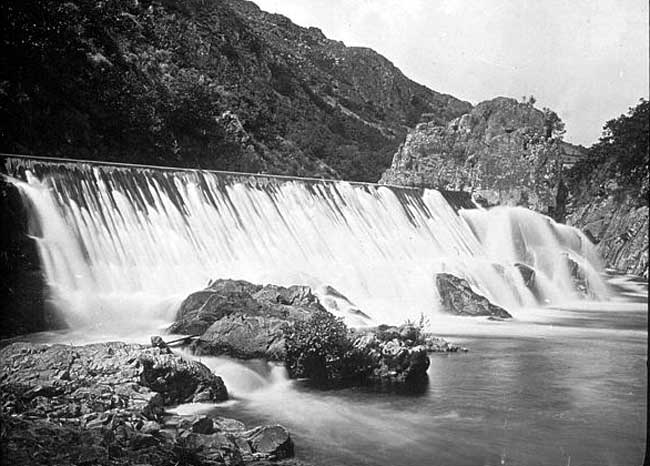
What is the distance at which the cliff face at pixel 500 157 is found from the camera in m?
7.32

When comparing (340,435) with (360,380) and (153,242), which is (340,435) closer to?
(360,380)

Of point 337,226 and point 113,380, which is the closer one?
point 113,380

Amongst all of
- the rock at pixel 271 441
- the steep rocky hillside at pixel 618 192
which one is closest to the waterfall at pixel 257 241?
the steep rocky hillside at pixel 618 192

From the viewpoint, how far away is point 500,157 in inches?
374

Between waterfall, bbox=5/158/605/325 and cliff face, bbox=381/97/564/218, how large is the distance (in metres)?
0.44

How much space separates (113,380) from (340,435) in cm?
122

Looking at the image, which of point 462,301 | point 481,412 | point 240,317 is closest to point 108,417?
point 240,317

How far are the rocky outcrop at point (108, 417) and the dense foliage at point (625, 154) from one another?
3509mm

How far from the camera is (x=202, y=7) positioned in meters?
11.1

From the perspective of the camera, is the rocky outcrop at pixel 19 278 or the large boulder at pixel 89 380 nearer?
the large boulder at pixel 89 380

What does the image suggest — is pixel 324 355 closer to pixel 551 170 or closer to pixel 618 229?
pixel 618 229

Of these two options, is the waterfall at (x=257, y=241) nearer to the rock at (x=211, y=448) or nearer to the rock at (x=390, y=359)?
the rock at (x=390, y=359)

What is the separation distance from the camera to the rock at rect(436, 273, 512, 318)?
5.45 metres

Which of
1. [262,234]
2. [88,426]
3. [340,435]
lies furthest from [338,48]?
[88,426]
